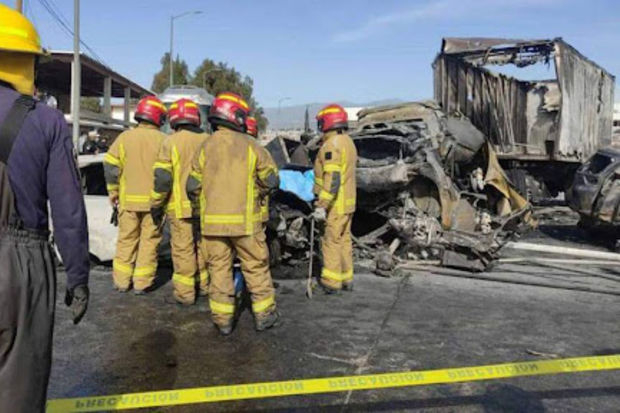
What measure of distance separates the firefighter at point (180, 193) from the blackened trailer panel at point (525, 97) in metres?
6.94

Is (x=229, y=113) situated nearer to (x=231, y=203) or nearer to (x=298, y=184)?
(x=231, y=203)

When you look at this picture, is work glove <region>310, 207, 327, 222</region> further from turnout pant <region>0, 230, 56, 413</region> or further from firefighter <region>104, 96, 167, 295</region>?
turnout pant <region>0, 230, 56, 413</region>

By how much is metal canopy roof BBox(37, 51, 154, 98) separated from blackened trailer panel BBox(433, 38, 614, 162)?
13604 mm

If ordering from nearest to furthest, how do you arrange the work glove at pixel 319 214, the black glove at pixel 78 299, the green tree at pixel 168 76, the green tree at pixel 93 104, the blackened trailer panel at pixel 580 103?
the black glove at pixel 78 299 → the work glove at pixel 319 214 → the blackened trailer panel at pixel 580 103 → the green tree at pixel 168 76 → the green tree at pixel 93 104

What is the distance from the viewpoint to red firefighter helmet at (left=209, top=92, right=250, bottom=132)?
14.6 feet

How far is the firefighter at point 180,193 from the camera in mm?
5172

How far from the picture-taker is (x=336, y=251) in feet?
19.0

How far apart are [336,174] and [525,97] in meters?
9.26

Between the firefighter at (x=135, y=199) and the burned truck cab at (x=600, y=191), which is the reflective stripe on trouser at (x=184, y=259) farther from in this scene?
the burned truck cab at (x=600, y=191)

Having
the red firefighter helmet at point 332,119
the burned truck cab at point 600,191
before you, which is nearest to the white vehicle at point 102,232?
the red firefighter helmet at point 332,119

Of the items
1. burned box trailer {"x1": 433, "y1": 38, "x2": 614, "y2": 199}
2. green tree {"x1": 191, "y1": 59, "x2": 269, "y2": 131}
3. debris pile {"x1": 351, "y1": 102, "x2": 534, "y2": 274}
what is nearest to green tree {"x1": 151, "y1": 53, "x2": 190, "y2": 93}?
green tree {"x1": 191, "y1": 59, "x2": 269, "y2": 131}

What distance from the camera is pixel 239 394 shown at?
10.5 ft

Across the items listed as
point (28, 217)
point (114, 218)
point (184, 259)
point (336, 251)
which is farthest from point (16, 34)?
point (114, 218)

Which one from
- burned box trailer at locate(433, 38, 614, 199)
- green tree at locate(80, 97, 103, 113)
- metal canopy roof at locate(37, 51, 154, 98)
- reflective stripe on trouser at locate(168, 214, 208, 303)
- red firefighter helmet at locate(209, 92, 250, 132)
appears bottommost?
reflective stripe on trouser at locate(168, 214, 208, 303)
